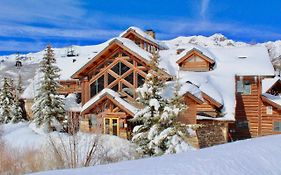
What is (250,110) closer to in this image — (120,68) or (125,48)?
(120,68)

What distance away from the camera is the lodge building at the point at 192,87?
984 inches

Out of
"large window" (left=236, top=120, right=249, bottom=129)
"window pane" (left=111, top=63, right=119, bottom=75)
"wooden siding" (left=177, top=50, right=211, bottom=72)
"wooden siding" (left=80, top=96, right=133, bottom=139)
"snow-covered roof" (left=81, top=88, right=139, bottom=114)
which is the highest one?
"wooden siding" (left=177, top=50, right=211, bottom=72)

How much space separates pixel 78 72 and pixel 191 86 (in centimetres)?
856

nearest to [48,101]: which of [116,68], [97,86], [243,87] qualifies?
[97,86]

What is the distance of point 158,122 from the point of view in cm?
1697

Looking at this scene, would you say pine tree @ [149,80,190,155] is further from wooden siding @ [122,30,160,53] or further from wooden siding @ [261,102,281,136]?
wooden siding @ [122,30,160,53]

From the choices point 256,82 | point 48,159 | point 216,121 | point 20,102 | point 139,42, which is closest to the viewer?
point 48,159

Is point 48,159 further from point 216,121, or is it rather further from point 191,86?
point 216,121

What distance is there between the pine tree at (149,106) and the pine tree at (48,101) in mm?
10740

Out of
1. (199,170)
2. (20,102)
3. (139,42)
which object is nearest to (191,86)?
(139,42)

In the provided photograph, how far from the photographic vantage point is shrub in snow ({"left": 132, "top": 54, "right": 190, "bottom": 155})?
53.7 ft

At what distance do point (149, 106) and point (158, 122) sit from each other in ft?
3.28

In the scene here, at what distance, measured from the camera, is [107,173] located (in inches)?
196

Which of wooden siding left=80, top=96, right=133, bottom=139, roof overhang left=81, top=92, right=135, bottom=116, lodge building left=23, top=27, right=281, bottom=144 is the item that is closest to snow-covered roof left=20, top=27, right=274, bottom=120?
lodge building left=23, top=27, right=281, bottom=144
